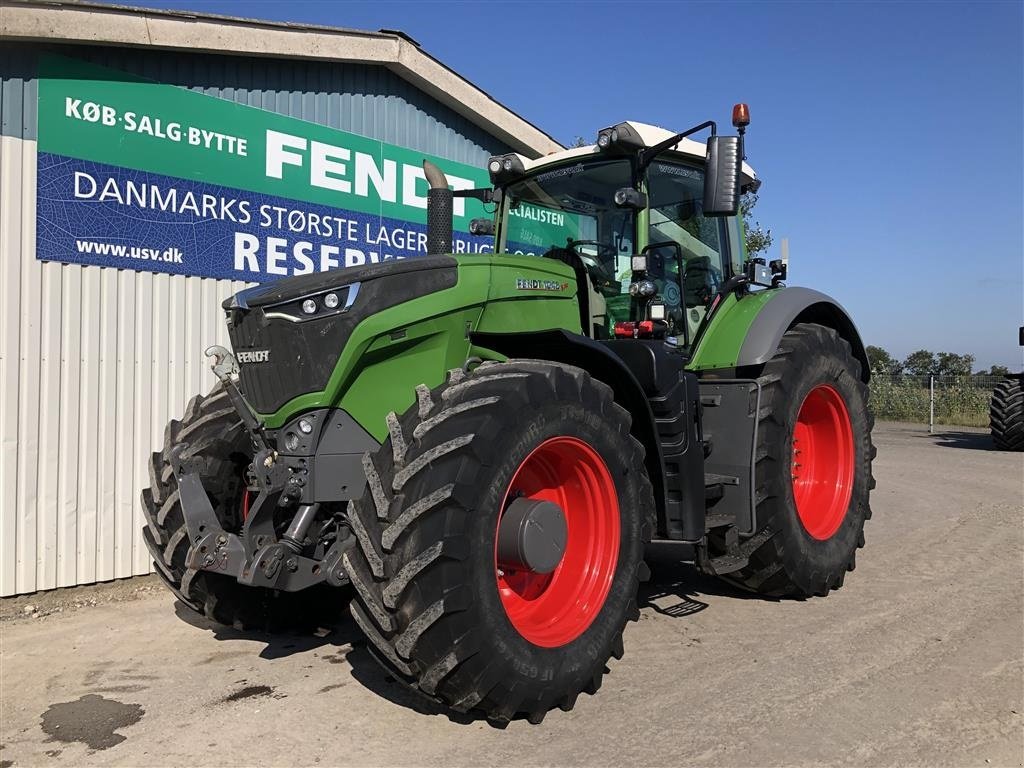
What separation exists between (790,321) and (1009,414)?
41.7 ft

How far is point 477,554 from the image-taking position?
9.92ft

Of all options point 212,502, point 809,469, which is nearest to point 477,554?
point 212,502

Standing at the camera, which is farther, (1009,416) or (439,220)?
(1009,416)

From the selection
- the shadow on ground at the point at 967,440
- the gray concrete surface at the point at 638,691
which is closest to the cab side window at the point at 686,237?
the gray concrete surface at the point at 638,691

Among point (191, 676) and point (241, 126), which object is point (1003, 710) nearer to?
point (191, 676)

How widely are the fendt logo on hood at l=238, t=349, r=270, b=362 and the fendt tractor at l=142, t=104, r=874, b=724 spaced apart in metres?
0.01

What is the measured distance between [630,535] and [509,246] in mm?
2217

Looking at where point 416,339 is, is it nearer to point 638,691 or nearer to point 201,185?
point 638,691

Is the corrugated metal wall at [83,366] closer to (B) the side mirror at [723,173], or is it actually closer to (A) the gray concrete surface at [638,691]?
(A) the gray concrete surface at [638,691]

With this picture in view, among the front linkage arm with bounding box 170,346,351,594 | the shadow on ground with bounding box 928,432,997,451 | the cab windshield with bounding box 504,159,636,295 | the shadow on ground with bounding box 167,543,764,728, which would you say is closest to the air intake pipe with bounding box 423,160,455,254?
the cab windshield with bounding box 504,159,636,295

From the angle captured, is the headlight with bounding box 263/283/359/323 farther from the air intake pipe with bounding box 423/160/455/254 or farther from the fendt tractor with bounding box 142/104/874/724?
the air intake pipe with bounding box 423/160/455/254

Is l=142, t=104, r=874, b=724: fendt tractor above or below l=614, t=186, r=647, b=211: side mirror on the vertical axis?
below

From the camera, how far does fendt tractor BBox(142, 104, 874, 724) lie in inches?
118

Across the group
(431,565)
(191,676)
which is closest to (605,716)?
(431,565)
